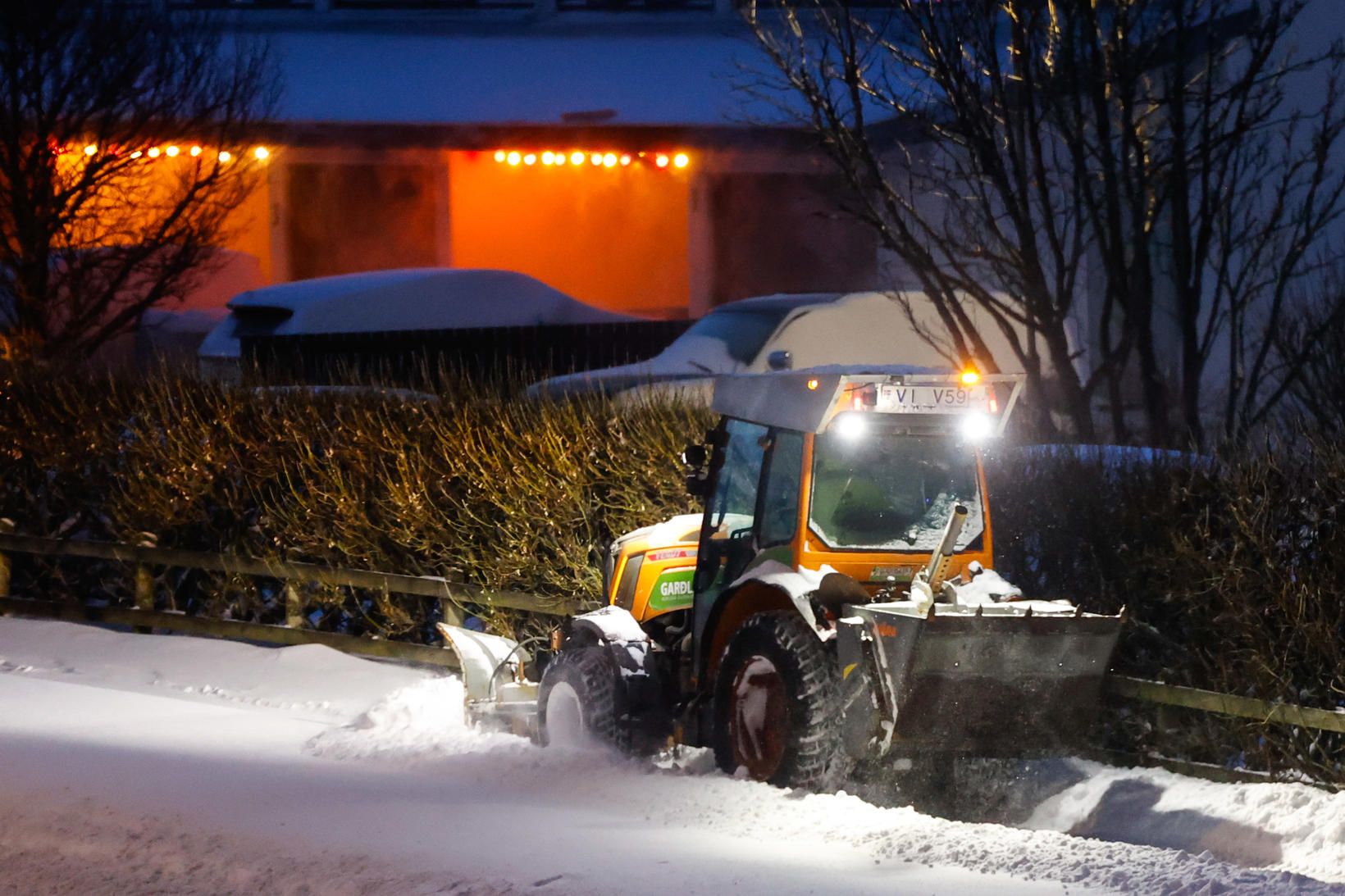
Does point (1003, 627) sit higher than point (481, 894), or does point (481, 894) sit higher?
point (1003, 627)

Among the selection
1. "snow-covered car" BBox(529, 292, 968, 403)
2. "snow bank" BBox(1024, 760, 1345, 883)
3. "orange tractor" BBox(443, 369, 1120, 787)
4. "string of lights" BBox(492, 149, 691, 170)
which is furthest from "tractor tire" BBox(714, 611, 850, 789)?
"string of lights" BBox(492, 149, 691, 170)

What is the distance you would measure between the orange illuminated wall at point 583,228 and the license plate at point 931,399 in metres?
22.5

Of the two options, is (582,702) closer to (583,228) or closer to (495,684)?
(495,684)

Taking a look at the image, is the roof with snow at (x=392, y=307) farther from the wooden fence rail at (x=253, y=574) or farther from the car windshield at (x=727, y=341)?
the wooden fence rail at (x=253, y=574)

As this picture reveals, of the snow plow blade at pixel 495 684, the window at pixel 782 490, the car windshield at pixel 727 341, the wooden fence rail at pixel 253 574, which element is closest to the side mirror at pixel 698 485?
the window at pixel 782 490

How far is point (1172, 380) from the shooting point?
1518 centimetres

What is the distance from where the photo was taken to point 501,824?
7.61 meters

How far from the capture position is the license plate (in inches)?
309

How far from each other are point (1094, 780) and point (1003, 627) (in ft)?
5.77

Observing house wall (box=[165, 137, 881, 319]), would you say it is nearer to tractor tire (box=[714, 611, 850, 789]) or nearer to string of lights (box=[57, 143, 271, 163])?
string of lights (box=[57, 143, 271, 163])

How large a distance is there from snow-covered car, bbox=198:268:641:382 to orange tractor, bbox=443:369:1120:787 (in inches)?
452

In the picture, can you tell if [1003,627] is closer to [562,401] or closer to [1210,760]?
[1210,760]

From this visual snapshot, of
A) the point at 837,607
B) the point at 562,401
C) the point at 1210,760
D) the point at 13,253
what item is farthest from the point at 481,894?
the point at 13,253

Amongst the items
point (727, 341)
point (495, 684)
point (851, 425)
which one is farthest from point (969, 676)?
point (727, 341)
